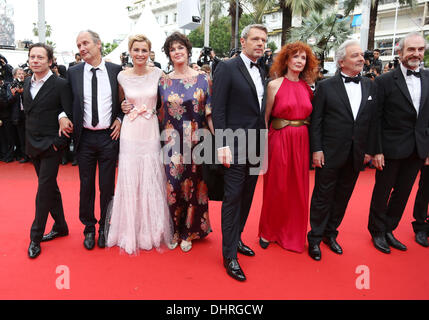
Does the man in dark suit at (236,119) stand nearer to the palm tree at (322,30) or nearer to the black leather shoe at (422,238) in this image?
the black leather shoe at (422,238)

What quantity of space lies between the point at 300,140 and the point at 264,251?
1068 mm

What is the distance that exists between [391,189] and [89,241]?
9.41 feet

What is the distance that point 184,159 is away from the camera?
299 cm

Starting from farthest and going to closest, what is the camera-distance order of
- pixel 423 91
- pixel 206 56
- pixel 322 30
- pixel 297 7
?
1. pixel 322 30
2. pixel 297 7
3. pixel 206 56
4. pixel 423 91

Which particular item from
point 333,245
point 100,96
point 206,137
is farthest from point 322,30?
point 100,96

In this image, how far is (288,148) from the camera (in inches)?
119

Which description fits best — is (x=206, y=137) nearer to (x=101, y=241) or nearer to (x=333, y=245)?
(x=101, y=241)

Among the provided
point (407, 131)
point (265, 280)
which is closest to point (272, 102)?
point (407, 131)

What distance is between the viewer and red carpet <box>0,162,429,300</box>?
7.80 ft

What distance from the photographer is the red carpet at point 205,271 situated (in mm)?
2377

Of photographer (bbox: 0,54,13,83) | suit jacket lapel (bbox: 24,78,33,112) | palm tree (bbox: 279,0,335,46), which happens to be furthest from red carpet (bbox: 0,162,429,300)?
palm tree (bbox: 279,0,335,46)

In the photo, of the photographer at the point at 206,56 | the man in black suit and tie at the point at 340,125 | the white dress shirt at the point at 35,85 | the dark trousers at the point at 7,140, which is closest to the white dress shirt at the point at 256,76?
the man in black suit and tie at the point at 340,125

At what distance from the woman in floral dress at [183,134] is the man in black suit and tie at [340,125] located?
39.0 inches
